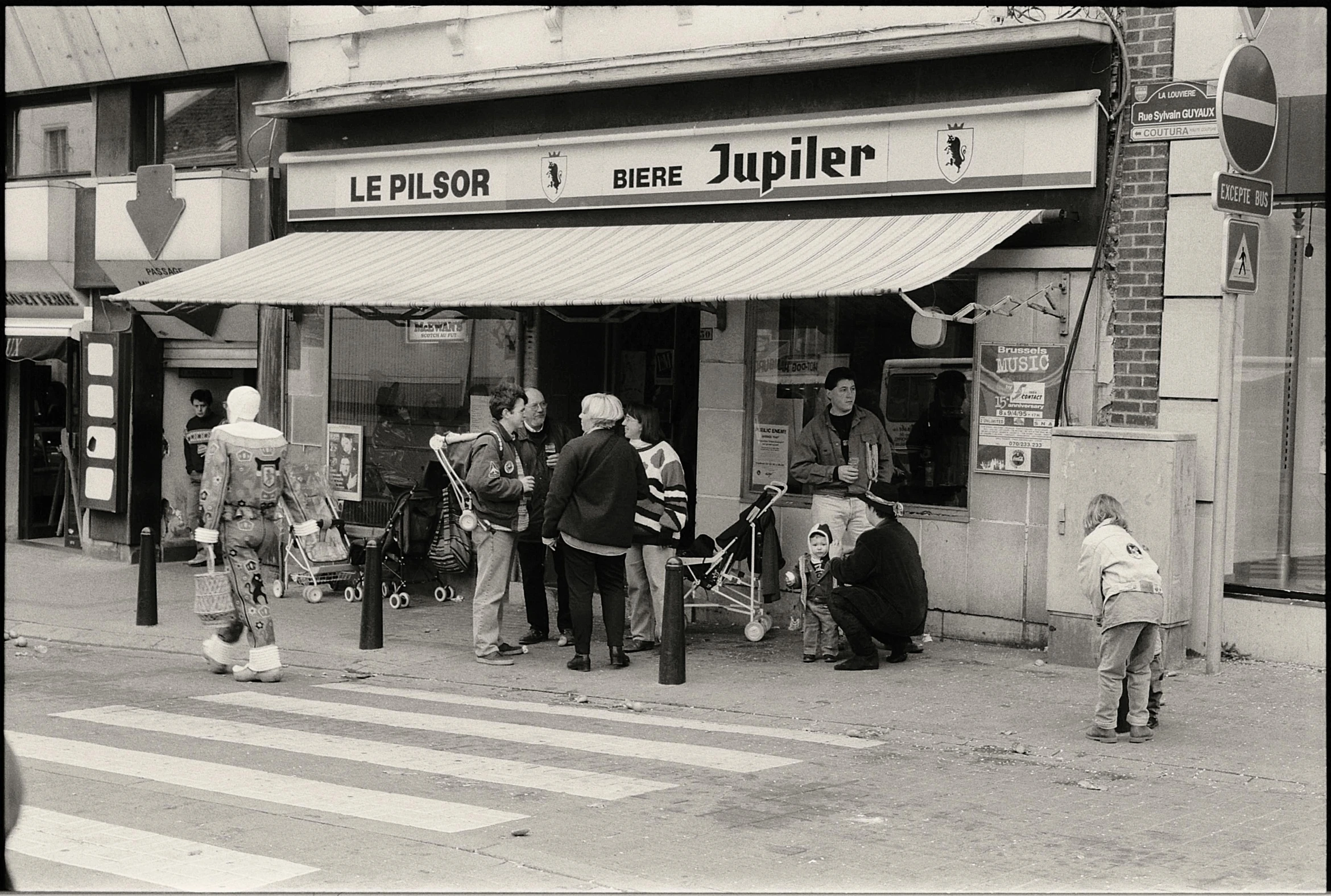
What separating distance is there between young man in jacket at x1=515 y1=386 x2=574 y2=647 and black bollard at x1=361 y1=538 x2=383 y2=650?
3.49 ft

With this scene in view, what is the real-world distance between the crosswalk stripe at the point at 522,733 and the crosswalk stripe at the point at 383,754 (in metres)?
0.46

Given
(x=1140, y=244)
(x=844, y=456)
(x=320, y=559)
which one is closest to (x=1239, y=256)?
(x=1140, y=244)

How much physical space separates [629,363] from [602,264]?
273cm

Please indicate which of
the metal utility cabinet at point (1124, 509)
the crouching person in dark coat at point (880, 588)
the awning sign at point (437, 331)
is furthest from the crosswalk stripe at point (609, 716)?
the awning sign at point (437, 331)

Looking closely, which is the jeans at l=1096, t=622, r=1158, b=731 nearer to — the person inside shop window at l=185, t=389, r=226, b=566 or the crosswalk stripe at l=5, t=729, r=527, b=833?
the crosswalk stripe at l=5, t=729, r=527, b=833

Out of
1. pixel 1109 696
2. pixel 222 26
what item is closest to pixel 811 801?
pixel 1109 696

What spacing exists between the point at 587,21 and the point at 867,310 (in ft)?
12.5

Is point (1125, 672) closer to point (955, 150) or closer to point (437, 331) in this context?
point (955, 150)

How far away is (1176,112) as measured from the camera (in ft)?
31.5

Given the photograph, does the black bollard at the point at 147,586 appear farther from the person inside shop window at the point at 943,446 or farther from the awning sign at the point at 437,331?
the person inside shop window at the point at 943,446

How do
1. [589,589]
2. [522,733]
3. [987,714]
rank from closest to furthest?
[522,733], [987,714], [589,589]

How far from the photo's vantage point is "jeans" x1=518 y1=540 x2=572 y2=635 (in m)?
11.5

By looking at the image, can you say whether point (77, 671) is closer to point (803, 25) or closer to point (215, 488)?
point (215, 488)

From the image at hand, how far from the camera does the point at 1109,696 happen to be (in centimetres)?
812
